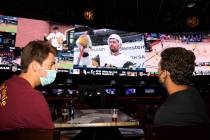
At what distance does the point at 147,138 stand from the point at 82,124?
1.22 meters

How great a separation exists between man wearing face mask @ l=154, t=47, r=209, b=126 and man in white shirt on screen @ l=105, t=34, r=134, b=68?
594cm

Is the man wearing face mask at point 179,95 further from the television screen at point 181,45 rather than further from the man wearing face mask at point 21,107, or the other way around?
the television screen at point 181,45

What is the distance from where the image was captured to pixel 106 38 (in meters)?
8.09

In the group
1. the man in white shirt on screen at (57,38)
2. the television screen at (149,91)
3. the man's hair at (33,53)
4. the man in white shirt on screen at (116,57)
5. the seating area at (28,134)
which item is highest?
the man in white shirt on screen at (57,38)

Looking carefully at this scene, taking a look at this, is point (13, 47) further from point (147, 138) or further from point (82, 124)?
point (147, 138)

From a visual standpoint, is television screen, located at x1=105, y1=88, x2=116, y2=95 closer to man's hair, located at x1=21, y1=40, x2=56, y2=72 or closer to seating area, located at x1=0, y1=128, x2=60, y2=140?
man's hair, located at x1=21, y1=40, x2=56, y2=72

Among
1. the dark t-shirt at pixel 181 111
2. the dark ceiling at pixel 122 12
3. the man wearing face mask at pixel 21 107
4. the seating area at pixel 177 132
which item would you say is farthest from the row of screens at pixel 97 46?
the seating area at pixel 177 132

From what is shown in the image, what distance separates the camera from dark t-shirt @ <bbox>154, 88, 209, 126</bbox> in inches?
65.0

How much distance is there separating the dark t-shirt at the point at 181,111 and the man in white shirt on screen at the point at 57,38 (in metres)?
5.88

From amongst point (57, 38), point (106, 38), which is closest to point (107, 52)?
point (106, 38)

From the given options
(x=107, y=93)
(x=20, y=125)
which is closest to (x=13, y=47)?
(x=107, y=93)

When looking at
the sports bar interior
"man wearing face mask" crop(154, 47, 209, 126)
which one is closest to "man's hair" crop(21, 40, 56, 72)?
"man wearing face mask" crop(154, 47, 209, 126)

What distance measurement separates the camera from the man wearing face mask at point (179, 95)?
1.66 metres

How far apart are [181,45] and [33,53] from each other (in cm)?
726
